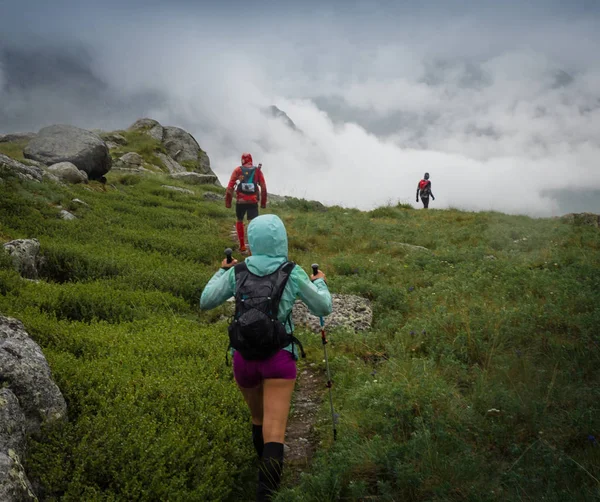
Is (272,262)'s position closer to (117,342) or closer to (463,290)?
(117,342)

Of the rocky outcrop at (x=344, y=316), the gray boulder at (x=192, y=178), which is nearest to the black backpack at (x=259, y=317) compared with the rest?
the rocky outcrop at (x=344, y=316)

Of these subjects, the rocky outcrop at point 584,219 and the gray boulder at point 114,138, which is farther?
the gray boulder at point 114,138

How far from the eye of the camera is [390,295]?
31.8 feet

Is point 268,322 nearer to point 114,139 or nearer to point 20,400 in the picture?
point 20,400

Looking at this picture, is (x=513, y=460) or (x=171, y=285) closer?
(x=513, y=460)

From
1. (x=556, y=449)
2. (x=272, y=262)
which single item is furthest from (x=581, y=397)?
(x=272, y=262)

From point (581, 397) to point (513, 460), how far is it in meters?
1.26

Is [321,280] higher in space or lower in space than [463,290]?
higher

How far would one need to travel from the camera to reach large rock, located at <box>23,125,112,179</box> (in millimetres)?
26062

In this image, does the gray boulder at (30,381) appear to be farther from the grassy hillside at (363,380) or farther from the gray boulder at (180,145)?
the gray boulder at (180,145)

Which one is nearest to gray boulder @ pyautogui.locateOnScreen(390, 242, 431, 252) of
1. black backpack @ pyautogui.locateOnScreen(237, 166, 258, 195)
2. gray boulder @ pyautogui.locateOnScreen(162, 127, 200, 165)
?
black backpack @ pyautogui.locateOnScreen(237, 166, 258, 195)

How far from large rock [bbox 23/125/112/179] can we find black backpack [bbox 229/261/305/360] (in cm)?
2540

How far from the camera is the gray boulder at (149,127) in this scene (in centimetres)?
5365

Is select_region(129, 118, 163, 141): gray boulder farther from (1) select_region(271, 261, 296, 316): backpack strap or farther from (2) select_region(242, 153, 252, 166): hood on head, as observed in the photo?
(1) select_region(271, 261, 296, 316): backpack strap
